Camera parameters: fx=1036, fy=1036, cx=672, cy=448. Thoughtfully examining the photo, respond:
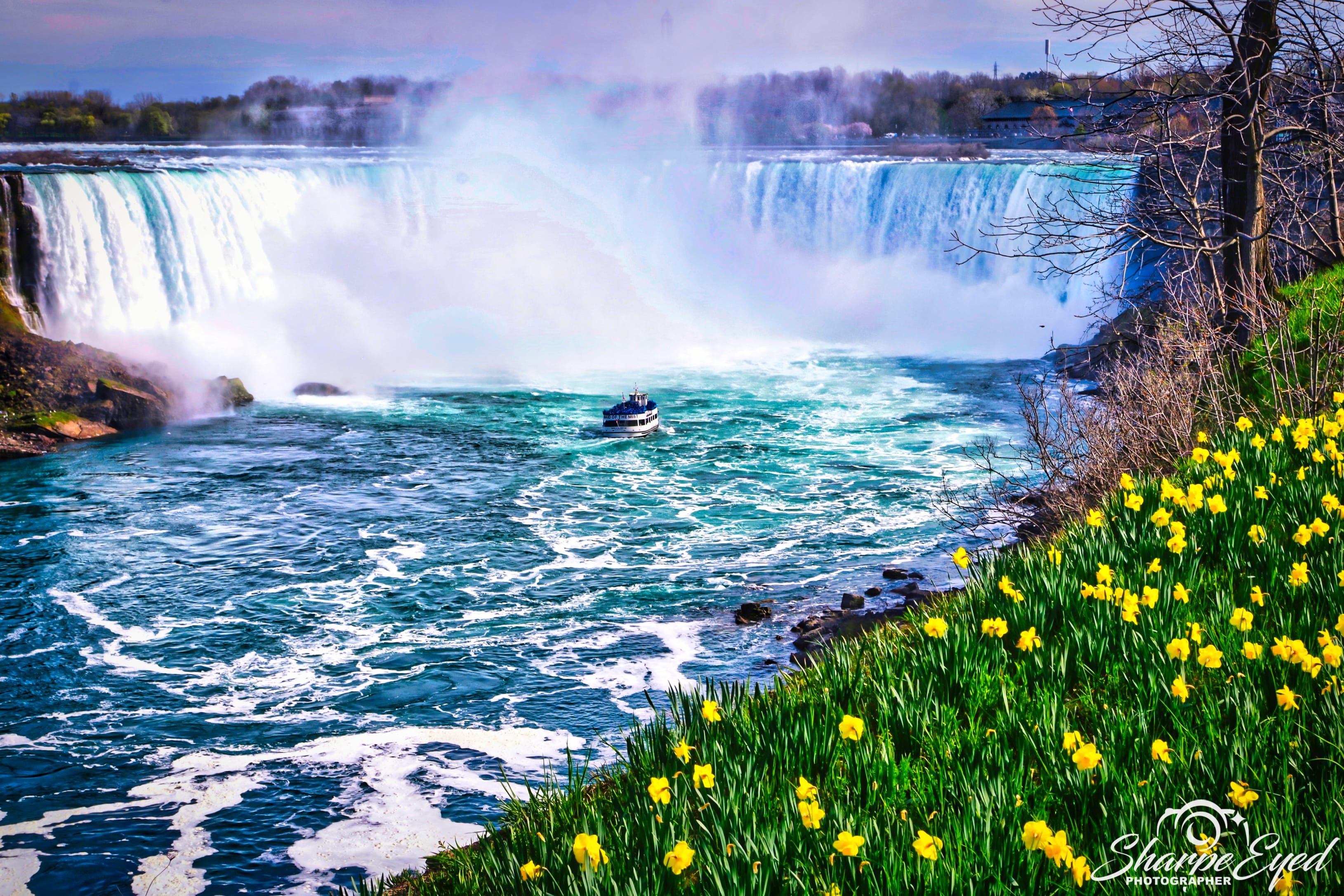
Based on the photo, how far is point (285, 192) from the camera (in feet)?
123

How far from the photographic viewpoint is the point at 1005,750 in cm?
435

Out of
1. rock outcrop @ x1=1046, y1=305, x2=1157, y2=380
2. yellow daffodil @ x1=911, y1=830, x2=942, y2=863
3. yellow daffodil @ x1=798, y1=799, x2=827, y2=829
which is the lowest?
rock outcrop @ x1=1046, y1=305, x2=1157, y2=380

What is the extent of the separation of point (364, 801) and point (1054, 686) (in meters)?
7.19

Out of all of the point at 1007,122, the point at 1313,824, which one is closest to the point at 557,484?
the point at 1313,824

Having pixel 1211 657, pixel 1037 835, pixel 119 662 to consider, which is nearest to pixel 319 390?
pixel 119 662

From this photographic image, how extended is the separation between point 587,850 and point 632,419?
21.7 m

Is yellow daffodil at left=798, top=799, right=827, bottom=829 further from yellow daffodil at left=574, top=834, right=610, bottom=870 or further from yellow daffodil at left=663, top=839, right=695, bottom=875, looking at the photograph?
yellow daffodil at left=574, top=834, right=610, bottom=870

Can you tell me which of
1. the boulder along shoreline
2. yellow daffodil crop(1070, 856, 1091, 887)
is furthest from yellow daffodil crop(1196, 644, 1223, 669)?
the boulder along shoreline

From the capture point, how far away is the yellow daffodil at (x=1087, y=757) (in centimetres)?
352

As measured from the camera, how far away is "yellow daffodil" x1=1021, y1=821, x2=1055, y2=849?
316 cm

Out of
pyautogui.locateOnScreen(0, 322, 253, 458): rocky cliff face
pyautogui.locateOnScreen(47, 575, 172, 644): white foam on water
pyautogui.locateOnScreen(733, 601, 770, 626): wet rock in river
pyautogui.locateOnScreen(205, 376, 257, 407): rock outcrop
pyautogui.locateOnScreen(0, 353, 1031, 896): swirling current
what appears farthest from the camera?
pyautogui.locateOnScreen(205, 376, 257, 407): rock outcrop

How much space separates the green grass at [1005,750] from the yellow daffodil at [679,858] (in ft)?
0.57

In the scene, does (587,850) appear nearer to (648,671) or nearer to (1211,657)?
(1211,657)

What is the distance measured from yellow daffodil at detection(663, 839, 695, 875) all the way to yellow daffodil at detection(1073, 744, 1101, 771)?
136 centimetres
